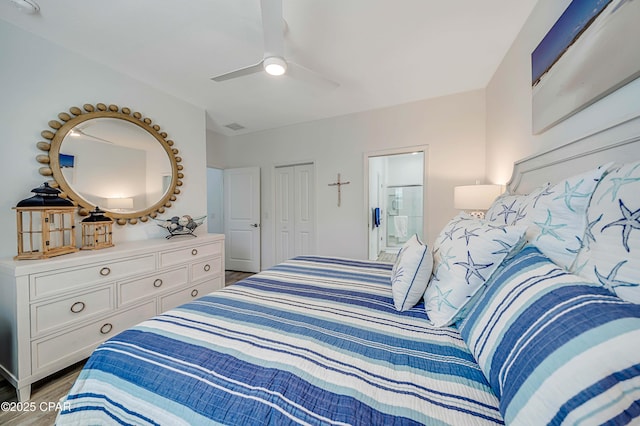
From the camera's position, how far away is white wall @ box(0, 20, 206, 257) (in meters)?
1.70

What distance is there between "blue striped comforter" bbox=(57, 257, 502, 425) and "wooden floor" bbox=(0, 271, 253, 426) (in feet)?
3.38

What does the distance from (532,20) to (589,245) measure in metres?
1.89

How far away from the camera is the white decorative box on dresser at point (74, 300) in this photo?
1439 mm

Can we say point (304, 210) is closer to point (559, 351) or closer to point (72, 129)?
point (72, 129)

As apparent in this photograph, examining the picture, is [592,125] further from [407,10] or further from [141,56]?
[141,56]

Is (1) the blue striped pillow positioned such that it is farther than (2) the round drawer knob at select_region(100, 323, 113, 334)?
No

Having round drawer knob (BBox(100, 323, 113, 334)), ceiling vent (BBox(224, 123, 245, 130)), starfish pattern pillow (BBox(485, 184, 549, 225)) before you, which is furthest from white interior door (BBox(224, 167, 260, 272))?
starfish pattern pillow (BBox(485, 184, 549, 225))

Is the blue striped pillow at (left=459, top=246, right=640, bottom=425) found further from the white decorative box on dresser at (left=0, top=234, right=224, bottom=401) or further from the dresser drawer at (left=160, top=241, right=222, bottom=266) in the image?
the dresser drawer at (left=160, top=241, right=222, bottom=266)

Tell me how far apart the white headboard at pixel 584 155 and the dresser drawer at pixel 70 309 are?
3128mm

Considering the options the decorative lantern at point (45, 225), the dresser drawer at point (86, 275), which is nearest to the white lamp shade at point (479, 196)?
the dresser drawer at point (86, 275)

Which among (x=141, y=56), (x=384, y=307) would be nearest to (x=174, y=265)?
(x=141, y=56)

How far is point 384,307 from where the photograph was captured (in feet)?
3.66

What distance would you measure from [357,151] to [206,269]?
261 centimetres

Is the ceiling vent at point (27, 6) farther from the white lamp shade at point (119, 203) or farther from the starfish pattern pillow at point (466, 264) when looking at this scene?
the starfish pattern pillow at point (466, 264)
